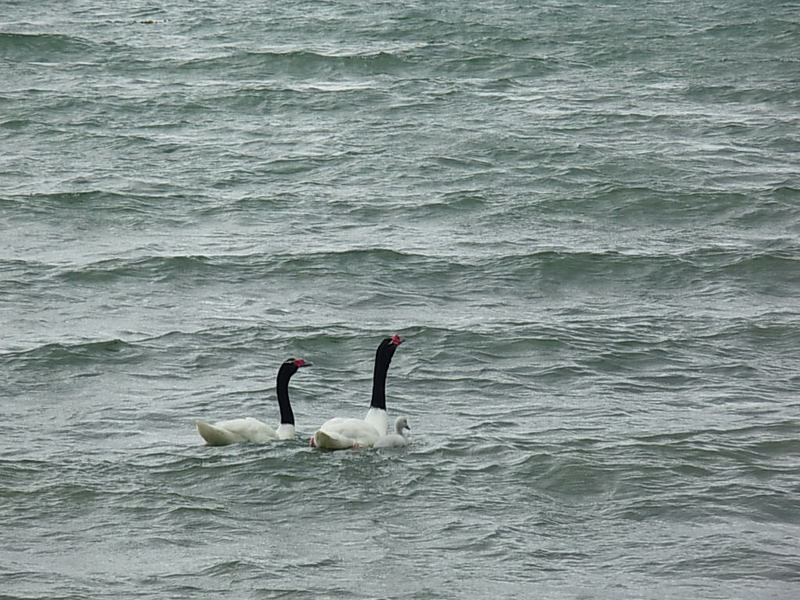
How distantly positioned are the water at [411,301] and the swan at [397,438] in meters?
0.14

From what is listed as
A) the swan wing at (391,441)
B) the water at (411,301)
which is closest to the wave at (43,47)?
the water at (411,301)

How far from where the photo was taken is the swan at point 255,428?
1159 centimetres

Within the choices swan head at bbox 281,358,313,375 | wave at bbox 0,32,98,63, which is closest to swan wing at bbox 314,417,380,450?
swan head at bbox 281,358,313,375

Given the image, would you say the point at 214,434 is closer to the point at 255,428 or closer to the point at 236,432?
the point at 236,432

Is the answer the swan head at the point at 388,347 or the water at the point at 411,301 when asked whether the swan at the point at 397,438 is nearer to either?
the water at the point at 411,301

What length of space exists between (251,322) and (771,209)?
812cm

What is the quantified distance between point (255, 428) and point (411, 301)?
490 centimetres

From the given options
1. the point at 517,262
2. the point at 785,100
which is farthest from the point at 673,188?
the point at 785,100

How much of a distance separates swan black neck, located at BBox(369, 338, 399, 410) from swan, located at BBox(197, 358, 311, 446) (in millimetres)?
664

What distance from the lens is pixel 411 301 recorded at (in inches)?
644

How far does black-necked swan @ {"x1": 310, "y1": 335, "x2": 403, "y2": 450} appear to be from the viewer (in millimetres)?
11547

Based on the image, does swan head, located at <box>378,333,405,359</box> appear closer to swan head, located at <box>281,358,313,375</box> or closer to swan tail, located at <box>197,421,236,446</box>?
swan head, located at <box>281,358,313,375</box>

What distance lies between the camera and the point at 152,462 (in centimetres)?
1145

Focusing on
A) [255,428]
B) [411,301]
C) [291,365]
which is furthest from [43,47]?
[255,428]
